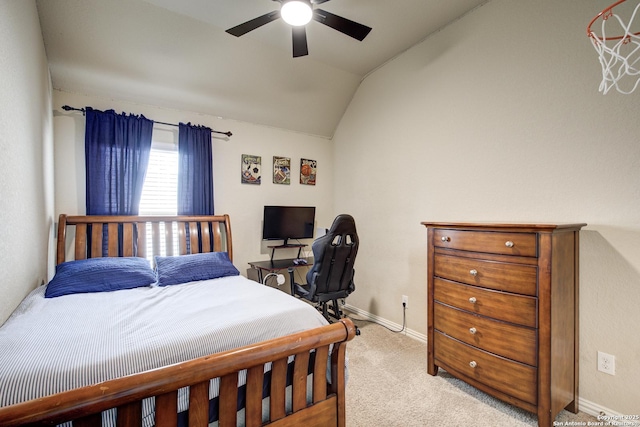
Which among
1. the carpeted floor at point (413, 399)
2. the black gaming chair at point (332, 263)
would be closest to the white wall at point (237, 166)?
the black gaming chair at point (332, 263)

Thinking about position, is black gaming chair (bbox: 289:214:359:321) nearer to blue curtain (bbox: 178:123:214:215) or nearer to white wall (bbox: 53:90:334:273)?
white wall (bbox: 53:90:334:273)

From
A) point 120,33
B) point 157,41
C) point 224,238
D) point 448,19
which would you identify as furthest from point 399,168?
point 120,33

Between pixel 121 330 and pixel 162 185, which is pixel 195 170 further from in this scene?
pixel 121 330

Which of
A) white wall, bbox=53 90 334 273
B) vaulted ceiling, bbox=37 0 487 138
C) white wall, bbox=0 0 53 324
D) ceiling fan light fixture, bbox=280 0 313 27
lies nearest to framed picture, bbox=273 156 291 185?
white wall, bbox=53 90 334 273

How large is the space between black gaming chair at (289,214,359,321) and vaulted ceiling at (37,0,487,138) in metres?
1.82

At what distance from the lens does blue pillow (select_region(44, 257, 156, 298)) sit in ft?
6.82


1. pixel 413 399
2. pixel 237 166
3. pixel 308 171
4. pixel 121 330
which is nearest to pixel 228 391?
pixel 121 330

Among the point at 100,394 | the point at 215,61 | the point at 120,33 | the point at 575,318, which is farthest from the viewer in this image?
the point at 215,61

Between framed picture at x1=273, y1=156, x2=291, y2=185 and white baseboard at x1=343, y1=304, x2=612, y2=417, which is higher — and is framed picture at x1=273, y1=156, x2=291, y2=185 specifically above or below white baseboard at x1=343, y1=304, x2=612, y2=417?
above

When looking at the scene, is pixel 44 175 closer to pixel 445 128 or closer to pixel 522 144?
pixel 445 128

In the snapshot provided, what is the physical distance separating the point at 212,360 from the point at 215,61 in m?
2.93

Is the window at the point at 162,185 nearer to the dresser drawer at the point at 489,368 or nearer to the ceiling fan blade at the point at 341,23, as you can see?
the ceiling fan blade at the point at 341,23

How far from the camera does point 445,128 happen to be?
2787 millimetres

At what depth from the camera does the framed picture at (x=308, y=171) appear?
420 cm
